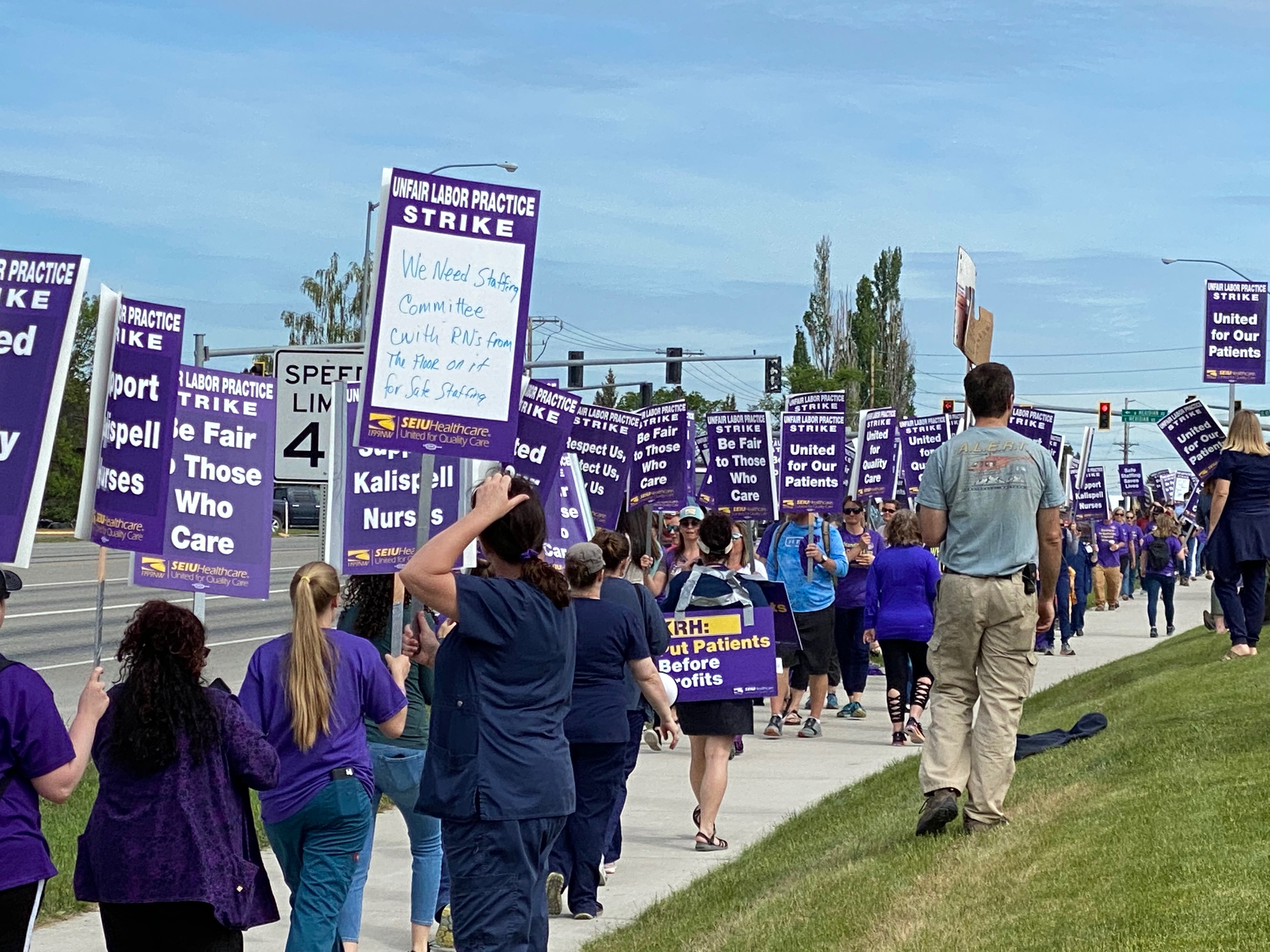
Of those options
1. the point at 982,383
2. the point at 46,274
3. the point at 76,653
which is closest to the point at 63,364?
the point at 46,274

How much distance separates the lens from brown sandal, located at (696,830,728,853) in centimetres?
1048

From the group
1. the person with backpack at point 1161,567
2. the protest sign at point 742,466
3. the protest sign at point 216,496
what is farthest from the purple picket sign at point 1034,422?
the protest sign at point 216,496

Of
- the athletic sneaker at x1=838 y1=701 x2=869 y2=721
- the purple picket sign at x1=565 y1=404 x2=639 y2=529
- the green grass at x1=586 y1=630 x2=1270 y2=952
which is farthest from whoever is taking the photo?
the athletic sneaker at x1=838 y1=701 x2=869 y2=721

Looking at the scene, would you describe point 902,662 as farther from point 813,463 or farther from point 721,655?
point 813,463

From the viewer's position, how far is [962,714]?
793 centimetres

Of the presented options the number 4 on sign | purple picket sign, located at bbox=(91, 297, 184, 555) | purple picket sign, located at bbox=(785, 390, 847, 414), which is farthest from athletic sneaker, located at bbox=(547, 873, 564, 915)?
purple picket sign, located at bbox=(785, 390, 847, 414)

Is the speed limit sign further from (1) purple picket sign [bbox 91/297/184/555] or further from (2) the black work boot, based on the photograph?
(2) the black work boot

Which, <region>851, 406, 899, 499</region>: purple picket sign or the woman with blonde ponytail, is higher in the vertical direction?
<region>851, 406, 899, 499</region>: purple picket sign

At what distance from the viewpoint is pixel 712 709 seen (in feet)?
35.6

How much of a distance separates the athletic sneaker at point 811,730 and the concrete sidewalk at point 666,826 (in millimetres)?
93

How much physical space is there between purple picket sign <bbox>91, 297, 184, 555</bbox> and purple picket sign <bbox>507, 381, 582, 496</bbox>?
3794 mm

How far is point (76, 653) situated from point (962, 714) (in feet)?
55.7

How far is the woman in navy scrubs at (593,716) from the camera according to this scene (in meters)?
8.41

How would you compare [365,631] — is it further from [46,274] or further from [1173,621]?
[1173,621]
